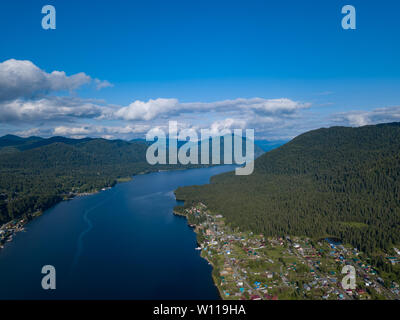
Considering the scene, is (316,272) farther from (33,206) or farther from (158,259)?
(33,206)

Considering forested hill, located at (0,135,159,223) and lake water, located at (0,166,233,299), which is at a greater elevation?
forested hill, located at (0,135,159,223)

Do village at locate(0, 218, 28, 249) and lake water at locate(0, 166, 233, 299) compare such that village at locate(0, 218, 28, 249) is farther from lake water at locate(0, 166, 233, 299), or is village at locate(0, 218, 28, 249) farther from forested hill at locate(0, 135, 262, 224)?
forested hill at locate(0, 135, 262, 224)

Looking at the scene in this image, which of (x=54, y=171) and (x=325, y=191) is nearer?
(x=325, y=191)

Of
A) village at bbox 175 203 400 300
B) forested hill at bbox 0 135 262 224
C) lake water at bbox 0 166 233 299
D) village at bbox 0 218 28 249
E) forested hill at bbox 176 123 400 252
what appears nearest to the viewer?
village at bbox 175 203 400 300

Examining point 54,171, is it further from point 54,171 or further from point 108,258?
point 108,258

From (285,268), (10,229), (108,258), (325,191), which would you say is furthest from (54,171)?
(285,268)

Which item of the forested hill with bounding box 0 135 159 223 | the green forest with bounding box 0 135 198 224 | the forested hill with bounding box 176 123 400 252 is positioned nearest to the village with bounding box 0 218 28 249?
the green forest with bounding box 0 135 198 224
